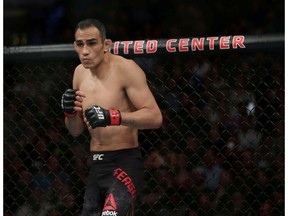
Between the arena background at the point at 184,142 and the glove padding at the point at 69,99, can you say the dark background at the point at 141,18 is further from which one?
the glove padding at the point at 69,99

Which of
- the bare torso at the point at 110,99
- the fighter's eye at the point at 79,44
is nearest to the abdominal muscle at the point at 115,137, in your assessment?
the bare torso at the point at 110,99

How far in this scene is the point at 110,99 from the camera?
2637 mm

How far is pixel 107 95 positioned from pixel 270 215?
4.46ft

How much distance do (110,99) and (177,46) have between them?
55 cm

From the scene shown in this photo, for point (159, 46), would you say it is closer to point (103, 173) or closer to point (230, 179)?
point (103, 173)

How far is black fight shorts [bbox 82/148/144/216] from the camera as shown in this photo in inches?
103

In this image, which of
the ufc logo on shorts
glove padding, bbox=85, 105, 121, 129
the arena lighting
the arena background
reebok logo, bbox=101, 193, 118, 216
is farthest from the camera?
the arena background

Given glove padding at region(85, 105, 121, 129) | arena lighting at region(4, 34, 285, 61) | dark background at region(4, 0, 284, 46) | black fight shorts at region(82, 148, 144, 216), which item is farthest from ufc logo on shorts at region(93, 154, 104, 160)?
dark background at region(4, 0, 284, 46)

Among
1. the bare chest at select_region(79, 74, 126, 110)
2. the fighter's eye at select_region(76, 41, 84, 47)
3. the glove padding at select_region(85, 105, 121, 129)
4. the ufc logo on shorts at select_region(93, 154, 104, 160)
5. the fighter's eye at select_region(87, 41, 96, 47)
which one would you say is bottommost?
the ufc logo on shorts at select_region(93, 154, 104, 160)

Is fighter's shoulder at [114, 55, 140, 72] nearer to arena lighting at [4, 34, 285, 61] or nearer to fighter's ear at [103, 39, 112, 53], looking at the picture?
fighter's ear at [103, 39, 112, 53]

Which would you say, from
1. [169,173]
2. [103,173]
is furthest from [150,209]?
[103,173]

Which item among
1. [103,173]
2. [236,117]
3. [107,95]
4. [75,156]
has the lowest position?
[103,173]

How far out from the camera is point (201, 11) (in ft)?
15.3

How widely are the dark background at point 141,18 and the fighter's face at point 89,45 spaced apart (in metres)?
1.94
